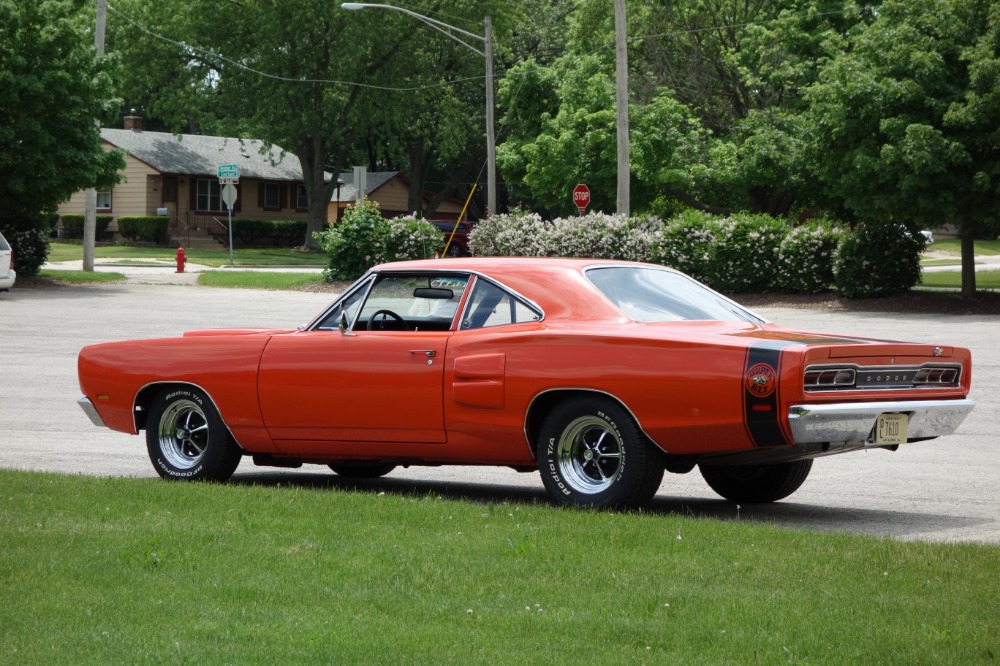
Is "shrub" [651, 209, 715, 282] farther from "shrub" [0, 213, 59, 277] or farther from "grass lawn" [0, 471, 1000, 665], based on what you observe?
"grass lawn" [0, 471, 1000, 665]

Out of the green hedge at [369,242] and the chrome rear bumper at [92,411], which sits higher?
the green hedge at [369,242]

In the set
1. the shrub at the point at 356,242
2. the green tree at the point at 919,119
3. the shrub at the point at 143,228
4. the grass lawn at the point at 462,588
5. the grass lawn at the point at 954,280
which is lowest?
the grass lawn at the point at 462,588

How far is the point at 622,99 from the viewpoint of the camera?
100 ft

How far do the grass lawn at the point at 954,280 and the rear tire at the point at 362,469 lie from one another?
98.2 feet

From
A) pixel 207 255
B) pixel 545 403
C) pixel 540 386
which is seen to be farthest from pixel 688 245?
pixel 207 255

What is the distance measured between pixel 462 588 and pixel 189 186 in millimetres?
65507

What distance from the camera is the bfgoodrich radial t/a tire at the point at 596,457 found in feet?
26.4

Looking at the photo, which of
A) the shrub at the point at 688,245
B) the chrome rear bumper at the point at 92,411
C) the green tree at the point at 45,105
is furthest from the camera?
the green tree at the point at 45,105

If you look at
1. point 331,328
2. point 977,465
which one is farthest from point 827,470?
point 331,328

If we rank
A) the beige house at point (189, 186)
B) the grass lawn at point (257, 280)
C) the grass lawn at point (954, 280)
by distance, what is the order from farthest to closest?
1. the beige house at point (189, 186)
2. the grass lawn at point (954, 280)
3. the grass lawn at point (257, 280)

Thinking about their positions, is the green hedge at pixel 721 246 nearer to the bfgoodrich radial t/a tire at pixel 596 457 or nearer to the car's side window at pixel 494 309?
the car's side window at pixel 494 309

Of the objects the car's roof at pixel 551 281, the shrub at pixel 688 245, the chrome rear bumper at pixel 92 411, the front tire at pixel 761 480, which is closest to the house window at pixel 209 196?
the shrub at pixel 688 245

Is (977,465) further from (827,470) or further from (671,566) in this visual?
(671,566)

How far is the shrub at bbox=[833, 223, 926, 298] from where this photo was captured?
30.7 metres
